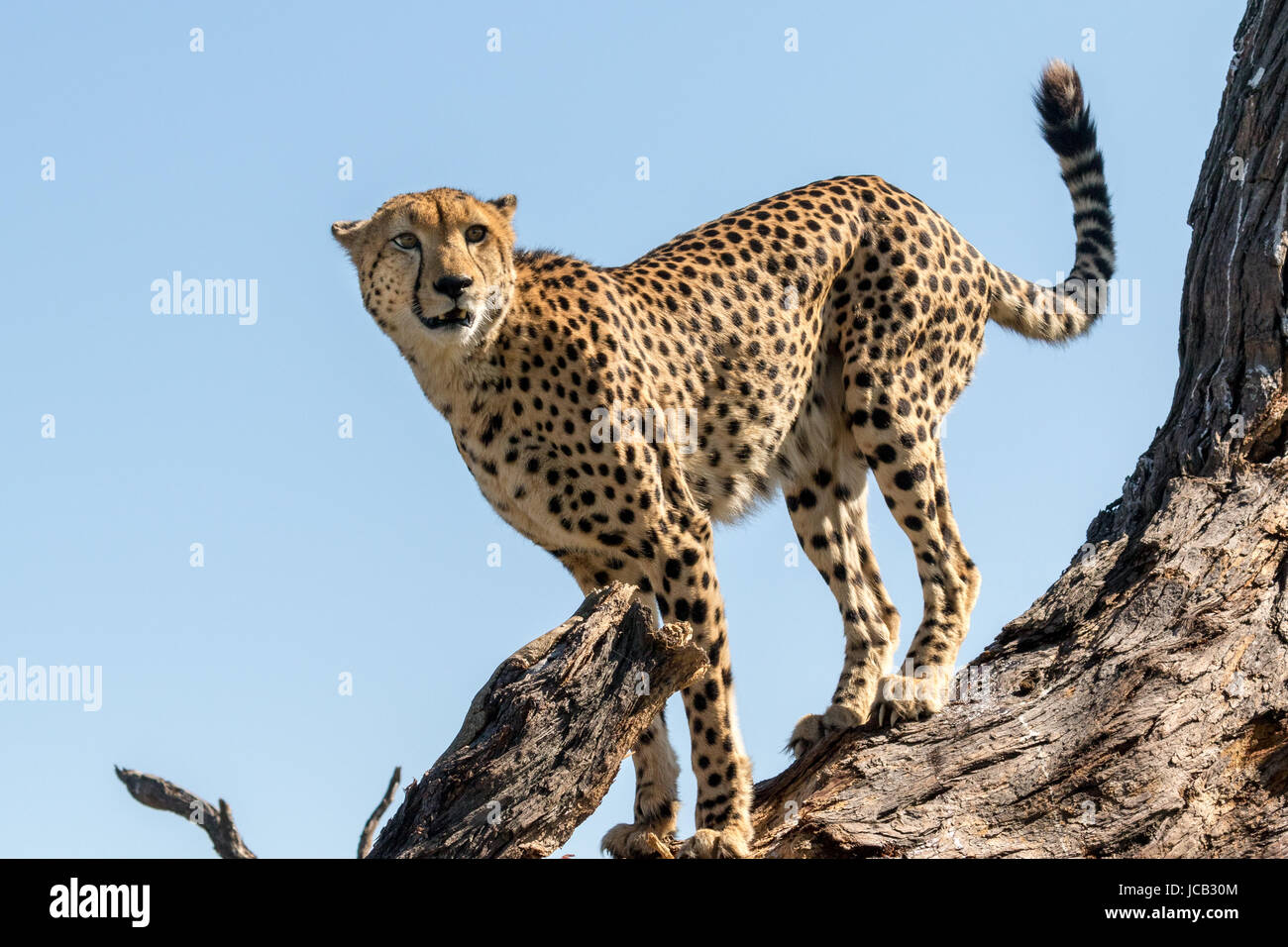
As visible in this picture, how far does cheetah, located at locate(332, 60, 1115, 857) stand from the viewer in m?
6.48

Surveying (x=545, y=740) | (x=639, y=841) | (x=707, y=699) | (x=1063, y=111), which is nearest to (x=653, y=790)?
(x=639, y=841)

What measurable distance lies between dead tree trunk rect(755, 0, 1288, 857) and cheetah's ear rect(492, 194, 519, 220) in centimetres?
296

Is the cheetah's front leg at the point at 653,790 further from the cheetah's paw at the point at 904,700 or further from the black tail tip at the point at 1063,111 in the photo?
the black tail tip at the point at 1063,111

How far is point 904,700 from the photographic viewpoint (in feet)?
20.5

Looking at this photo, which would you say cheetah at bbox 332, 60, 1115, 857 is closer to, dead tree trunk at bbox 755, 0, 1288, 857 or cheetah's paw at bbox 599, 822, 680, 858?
cheetah's paw at bbox 599, 822, 680, 858

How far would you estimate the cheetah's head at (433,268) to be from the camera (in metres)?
6.42

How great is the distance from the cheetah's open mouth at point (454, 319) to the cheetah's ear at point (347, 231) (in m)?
0.74

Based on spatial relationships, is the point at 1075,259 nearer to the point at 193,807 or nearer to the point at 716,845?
the point at 716,845

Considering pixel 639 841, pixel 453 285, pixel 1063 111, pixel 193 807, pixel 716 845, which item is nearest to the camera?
pixel 716 845

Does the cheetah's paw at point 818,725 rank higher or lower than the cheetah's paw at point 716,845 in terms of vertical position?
higher

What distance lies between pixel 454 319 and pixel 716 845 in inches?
97.6

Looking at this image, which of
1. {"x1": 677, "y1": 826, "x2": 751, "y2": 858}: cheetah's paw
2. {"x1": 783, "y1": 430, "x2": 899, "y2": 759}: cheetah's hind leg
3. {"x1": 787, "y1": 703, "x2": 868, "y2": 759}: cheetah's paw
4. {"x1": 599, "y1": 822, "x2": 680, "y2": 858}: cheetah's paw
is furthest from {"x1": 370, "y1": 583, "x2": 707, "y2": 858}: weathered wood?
{"x1": 783, "y1": 430, "x2": 899, "y2": 759}: cheetah's hind leg

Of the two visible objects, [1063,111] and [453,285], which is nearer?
[453,285]

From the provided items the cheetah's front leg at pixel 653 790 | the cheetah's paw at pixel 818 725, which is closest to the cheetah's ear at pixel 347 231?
the cheetah's front leg at pixel 653 790
